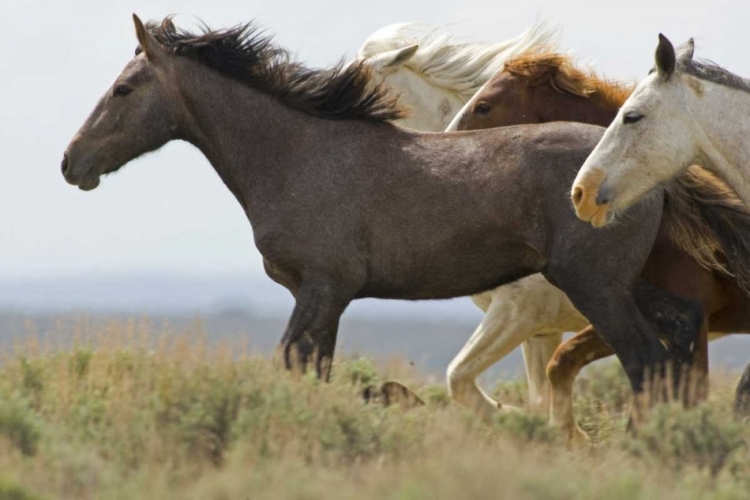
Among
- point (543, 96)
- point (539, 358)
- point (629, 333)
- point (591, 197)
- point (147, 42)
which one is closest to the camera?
point (591, 197)

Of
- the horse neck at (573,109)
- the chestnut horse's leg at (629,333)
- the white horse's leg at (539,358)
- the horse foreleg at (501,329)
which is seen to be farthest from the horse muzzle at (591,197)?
the white horse's leg at (539,358)

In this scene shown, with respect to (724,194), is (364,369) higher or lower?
lower

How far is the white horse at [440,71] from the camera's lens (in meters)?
10.8

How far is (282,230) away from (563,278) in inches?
55.0

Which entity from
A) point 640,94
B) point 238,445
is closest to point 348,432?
point 238,445

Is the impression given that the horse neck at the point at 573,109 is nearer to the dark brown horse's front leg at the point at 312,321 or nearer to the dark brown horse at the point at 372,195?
the dark brown horse at the point at 372,195

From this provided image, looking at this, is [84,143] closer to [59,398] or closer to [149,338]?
[149,338]

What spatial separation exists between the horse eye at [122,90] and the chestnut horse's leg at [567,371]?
2.78 metres

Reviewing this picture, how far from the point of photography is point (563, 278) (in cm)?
745

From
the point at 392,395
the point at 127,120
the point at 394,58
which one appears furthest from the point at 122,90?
the point at 394,58

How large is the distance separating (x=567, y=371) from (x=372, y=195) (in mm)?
1749

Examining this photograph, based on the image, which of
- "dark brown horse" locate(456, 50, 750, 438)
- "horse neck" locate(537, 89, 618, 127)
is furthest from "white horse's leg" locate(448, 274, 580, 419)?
"horse neck" locate(537, 89, 618, 127)

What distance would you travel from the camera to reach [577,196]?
23.3 feet

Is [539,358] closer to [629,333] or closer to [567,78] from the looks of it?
[567,78]
